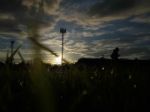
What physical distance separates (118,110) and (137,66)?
307 centimetres

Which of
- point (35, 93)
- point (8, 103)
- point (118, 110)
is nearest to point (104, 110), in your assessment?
point (118, 110)

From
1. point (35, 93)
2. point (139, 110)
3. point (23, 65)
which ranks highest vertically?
point (23, 65)

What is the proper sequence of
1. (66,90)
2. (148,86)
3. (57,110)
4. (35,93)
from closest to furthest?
1. (57,110)
2. (35,93)
3. (66,90)
4. (148,86)

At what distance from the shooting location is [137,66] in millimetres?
4531

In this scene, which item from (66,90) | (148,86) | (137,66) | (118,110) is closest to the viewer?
(118,110)

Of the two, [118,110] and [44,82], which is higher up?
[44,82]

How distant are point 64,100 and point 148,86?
110 centimetres

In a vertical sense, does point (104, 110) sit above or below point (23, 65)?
below

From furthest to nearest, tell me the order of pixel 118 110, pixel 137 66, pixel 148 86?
pixel 137 66 < pixel 148 86 < pixel 118 110

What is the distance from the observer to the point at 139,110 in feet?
5.44

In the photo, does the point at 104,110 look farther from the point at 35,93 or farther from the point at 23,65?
the point at 23,65

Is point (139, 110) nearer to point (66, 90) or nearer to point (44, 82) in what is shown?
point (66, 90)

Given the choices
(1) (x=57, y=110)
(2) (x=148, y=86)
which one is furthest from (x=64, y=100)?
(2) (x=148, y=86)

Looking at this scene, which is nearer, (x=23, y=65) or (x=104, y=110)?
(x=104, y=110)
